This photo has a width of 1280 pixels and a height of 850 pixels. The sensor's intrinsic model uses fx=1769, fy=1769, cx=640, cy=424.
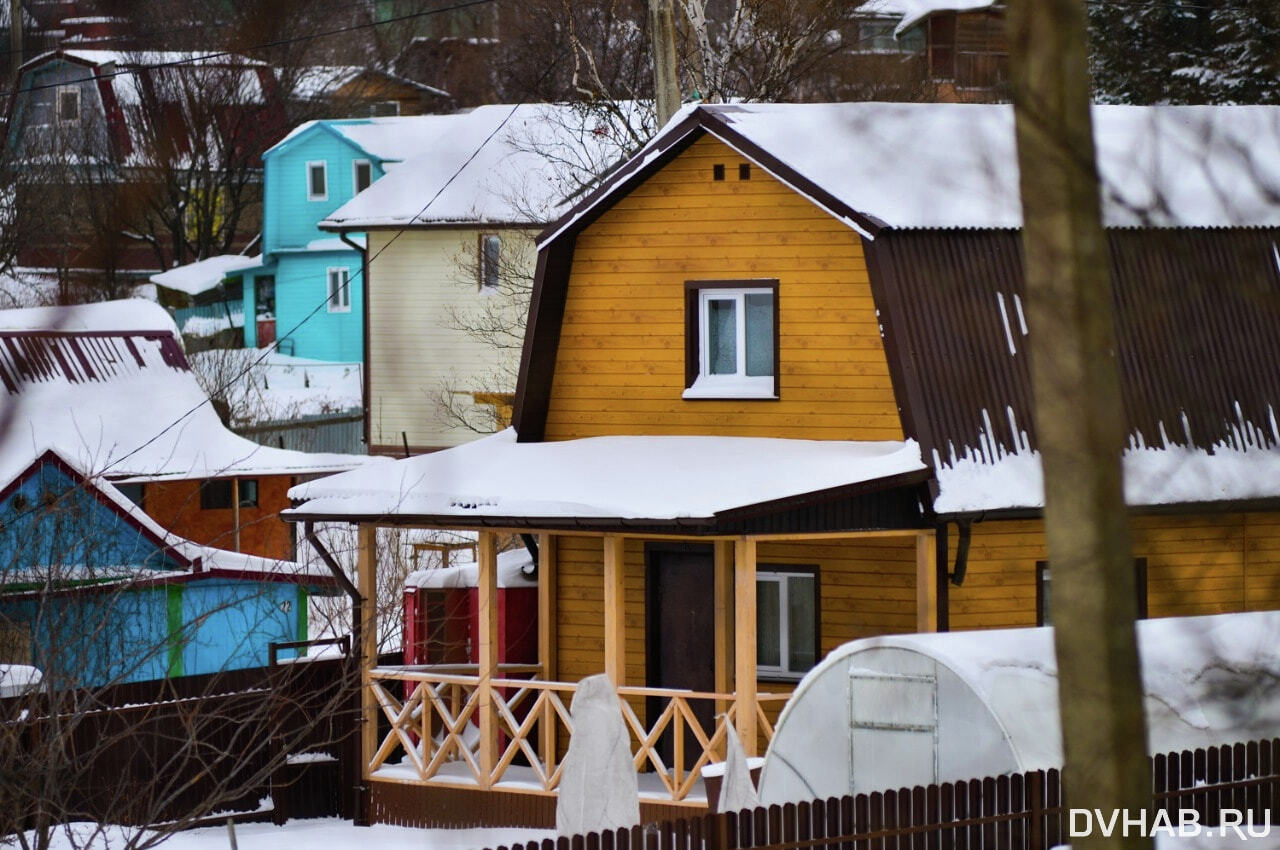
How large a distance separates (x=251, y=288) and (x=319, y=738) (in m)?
27.2

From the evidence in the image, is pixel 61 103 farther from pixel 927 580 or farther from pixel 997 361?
pixel 997 361

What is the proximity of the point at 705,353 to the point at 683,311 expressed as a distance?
44 cm

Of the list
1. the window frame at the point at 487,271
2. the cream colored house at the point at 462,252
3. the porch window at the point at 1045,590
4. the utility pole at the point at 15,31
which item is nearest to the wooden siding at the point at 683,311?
the porch window at the point at 1045,590

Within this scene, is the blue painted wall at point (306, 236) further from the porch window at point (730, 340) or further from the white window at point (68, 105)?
the white window at point (68, 105)

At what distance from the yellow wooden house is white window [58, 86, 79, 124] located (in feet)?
29.3

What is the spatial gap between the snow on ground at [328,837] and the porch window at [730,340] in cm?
422

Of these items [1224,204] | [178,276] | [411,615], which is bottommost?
[411,615]

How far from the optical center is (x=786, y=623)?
1578 cm

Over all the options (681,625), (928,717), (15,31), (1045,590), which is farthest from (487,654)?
(15,31)

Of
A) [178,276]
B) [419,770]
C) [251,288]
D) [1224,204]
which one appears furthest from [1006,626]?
[251,288]

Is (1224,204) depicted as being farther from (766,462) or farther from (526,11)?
(526,11)

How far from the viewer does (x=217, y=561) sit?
804 inches

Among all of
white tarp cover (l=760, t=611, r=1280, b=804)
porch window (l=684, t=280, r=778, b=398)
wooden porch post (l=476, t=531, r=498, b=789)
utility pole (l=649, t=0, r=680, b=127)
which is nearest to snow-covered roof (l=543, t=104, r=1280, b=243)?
white tarp cover (l=760, t=611, r=1280, b=804)

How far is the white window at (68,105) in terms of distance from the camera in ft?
13.3
